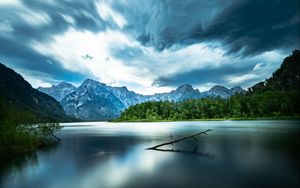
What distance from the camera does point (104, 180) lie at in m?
28.1

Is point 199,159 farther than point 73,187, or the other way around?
point 199,159

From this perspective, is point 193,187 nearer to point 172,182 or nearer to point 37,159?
point 172,182

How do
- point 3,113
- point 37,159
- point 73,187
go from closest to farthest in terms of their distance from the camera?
point 73,187 < point 37,159 < point 3,113

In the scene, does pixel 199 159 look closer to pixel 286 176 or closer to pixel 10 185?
pixel 286 176

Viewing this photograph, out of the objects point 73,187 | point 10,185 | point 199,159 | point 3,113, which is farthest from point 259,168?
point 3,113

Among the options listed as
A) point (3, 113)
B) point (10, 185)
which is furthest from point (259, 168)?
point (3, 113)

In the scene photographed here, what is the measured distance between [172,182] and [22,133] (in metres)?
39.8

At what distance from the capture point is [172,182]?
2589cm

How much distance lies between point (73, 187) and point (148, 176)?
Result: 851cm

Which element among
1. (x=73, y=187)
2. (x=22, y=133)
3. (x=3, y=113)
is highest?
(x=3, y=113)

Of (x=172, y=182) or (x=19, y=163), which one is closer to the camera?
(x=172, y=182)

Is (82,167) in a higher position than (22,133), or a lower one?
lower

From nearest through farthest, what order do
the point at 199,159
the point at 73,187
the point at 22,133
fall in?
the point at 73,187
the point at 199,159
the point at 22,133

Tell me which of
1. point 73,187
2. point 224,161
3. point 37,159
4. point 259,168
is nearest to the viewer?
point 73,187
